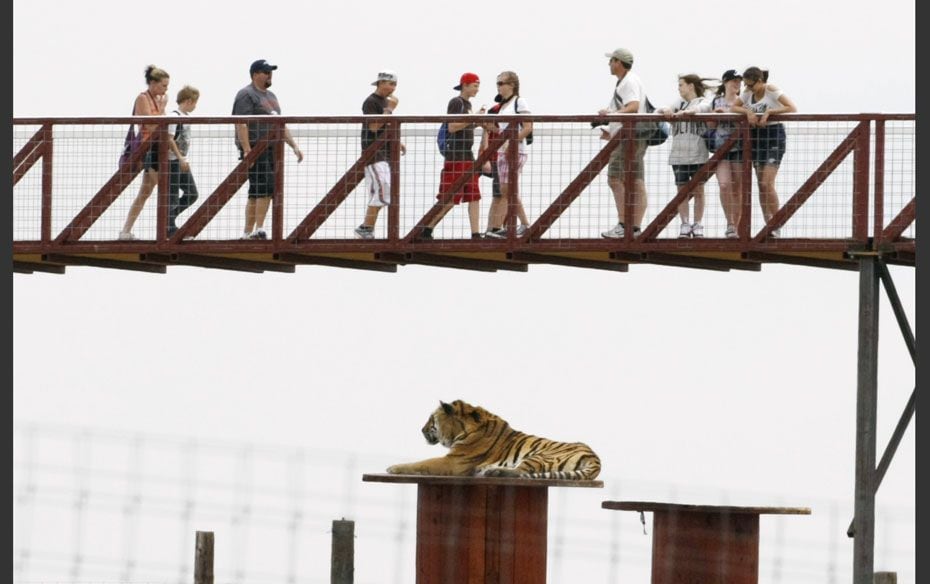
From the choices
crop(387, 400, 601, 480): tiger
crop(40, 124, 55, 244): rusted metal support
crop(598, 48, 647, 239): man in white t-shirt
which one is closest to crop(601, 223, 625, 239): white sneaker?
crop(598, 48, 647, 239): man in white t-shirt

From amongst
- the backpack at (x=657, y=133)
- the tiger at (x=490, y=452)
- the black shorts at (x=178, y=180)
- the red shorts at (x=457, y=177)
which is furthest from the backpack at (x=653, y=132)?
the black shorts at (x=178, y=180)

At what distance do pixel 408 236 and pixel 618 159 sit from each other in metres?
2.29

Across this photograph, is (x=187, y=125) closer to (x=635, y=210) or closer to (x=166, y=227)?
(x=166, y=227)

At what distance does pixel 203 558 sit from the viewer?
127 feet

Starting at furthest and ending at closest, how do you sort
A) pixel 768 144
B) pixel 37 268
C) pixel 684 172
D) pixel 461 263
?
pixel 37 268, pixel 461 263, pixel 684 172, pixel 768 144

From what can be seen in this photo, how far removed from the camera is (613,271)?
40.2 metres

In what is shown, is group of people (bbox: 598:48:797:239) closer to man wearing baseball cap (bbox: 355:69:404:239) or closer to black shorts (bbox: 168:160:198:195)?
man wearing baseball cap (bbox: 355:69:404:239)

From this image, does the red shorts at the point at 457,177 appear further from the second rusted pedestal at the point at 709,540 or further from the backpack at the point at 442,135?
the second rusted pedestal at the point at 709,540

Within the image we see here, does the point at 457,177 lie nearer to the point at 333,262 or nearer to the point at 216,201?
the point at 333,262

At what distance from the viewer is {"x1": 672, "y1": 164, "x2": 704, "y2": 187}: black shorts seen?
127 feet

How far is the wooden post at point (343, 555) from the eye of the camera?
37.4 meters

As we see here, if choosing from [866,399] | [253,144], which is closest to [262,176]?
[253,144]

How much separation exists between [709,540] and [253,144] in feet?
21.2

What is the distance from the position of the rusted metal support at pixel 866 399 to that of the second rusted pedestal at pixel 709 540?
142 centimetres
